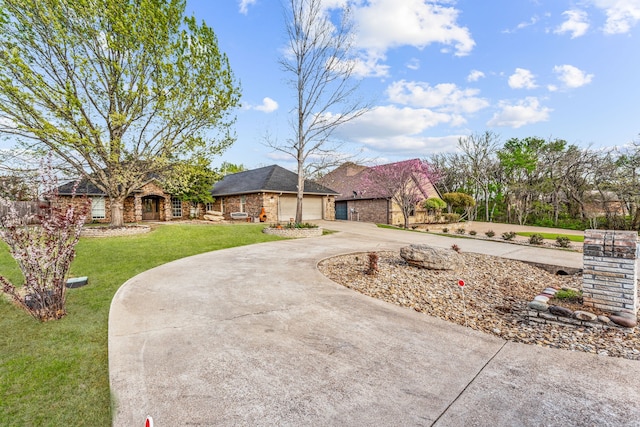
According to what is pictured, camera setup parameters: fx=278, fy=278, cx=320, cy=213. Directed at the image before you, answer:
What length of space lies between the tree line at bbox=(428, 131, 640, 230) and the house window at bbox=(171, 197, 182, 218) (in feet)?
72.7

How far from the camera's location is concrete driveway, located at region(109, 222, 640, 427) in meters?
2.29

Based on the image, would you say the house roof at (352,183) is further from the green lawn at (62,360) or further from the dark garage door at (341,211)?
the green lawn at (62,360)

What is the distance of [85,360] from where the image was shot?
3.16 meters

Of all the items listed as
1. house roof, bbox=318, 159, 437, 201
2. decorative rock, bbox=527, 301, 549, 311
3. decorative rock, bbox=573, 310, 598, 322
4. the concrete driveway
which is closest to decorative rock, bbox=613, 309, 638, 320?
decorative rock, bbox=573, 310, 598, 322

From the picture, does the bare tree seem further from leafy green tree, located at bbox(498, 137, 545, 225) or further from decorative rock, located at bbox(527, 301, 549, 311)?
leafy green tree, located at bbox(498, 137, 545, 225)

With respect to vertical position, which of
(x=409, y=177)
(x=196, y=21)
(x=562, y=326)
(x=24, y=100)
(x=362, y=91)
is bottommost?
(x=562, y=326)

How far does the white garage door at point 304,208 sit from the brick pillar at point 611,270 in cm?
1876

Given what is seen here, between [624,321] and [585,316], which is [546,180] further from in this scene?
[585,316]

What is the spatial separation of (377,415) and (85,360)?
10.7 ft

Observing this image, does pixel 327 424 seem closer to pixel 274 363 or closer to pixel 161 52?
pixel 274 363

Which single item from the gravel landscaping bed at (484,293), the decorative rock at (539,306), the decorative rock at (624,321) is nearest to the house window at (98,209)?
the gravel landscaping bed at (484,293)

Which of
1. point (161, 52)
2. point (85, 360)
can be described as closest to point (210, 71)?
point (161, 52)

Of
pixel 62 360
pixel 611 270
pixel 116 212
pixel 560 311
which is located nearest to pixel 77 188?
pixel 116 212

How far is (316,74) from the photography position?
620 inches
